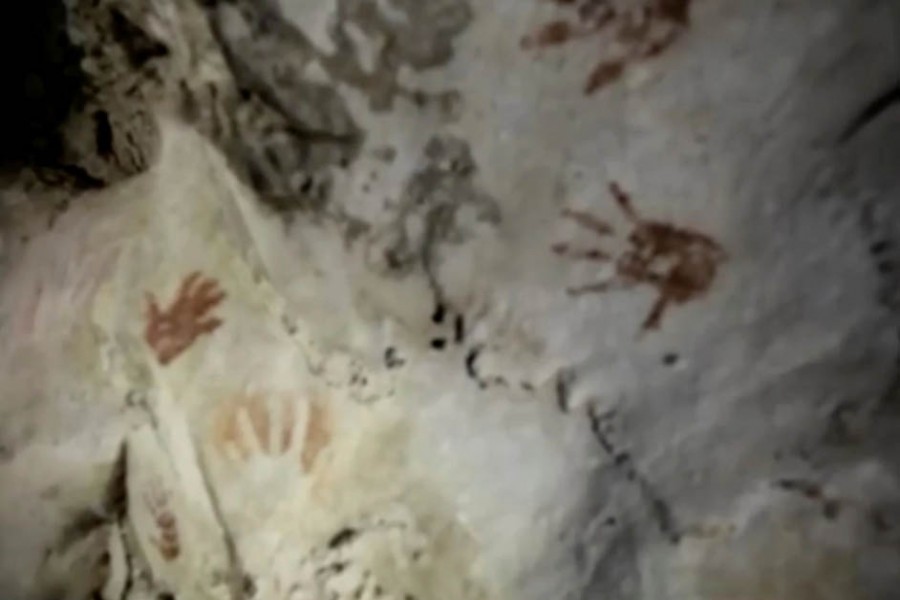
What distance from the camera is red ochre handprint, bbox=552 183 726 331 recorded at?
91cm

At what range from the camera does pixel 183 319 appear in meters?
1.24

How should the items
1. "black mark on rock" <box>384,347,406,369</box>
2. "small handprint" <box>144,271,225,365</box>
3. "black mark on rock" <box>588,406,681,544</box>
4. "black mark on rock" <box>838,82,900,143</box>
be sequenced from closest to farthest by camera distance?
"black mark on rock" <box>838,82,900,143</box>, "black mark on rock" <box>588,406,681,544</box>, "black mark on rock" <box>384,347,406,369</box>, "small handprint" <box>144,271,225,365</box>

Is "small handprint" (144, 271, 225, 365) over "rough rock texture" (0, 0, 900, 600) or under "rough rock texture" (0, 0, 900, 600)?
over

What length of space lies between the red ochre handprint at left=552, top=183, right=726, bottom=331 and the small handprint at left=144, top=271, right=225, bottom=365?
1.29ft

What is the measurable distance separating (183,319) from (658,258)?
18.7 inches

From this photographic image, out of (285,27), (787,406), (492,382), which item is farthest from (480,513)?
(285,27)

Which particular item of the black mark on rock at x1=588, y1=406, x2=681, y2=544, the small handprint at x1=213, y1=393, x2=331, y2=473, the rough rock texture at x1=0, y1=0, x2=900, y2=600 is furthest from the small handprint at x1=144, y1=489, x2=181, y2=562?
the black mark on rock at x1=588, y1=406, x2=681, y2=544

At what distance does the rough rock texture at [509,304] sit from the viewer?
880 mm

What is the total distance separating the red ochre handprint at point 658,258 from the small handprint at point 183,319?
393 millimetres

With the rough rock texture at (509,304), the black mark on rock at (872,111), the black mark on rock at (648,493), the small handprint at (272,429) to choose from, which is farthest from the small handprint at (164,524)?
the black mark on rock at (872,111)

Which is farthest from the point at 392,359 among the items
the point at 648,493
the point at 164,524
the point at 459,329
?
the point at 164,524

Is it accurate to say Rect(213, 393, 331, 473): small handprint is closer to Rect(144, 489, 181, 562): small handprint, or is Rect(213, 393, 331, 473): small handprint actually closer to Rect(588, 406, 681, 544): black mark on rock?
Rect(144, 489, 181, 562): small handprint

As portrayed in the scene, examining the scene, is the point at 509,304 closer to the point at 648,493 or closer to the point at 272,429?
the point at 648,493

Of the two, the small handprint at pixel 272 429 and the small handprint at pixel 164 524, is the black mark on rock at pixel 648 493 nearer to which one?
the small handprint at pixel 272 429
